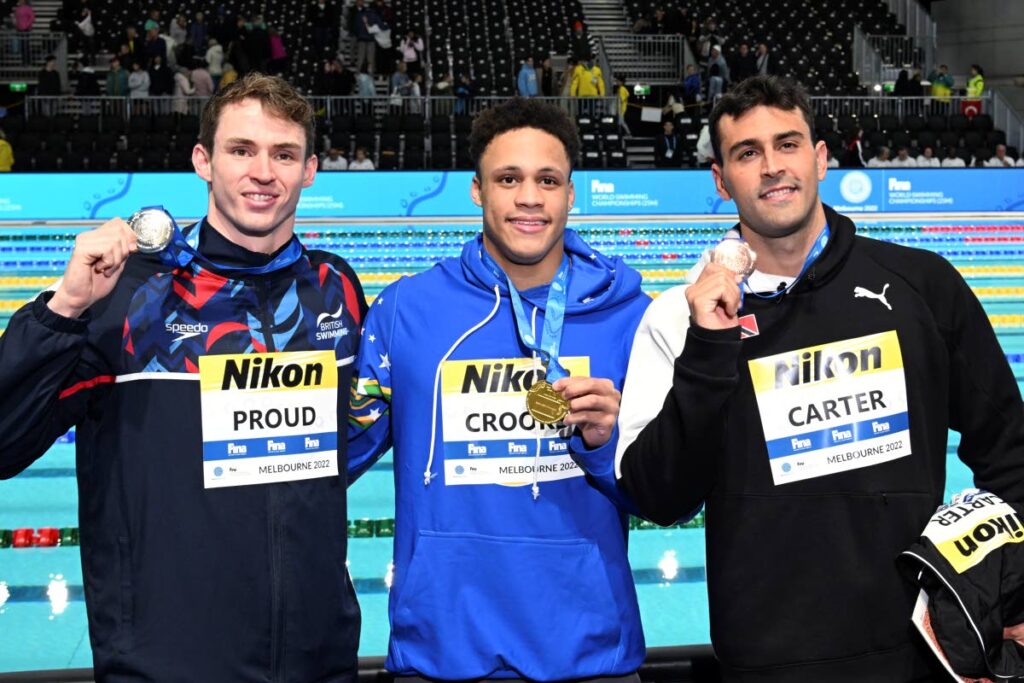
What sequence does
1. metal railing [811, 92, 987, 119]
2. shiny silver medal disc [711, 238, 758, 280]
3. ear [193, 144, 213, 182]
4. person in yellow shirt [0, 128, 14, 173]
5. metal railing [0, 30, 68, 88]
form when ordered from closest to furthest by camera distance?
1. shiny silver medal disc [711, 238, 758, 280]
2. ear [193, 144, 213, 182]
3. person in yellow shirt [0, 128, 14, 173]
4. metal railing [811, 92, 987, 119]
5. metal railing [0, 30, 68, 88]

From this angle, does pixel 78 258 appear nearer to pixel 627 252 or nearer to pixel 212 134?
pixel 212 134

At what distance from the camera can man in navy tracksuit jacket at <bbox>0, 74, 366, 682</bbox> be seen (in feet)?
6.59

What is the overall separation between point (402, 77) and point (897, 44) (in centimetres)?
1086

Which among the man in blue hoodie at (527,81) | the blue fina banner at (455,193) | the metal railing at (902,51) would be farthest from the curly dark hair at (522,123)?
the metal railing at (902,51)

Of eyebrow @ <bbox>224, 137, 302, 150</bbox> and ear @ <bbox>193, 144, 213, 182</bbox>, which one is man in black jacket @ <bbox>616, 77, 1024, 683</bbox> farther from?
ear @ <bbox>193, 144, 213, 182</bbox>

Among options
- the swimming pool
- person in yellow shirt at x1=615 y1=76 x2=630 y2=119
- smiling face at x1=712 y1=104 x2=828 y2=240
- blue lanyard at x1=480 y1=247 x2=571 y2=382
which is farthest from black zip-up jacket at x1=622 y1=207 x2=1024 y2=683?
person in yellow shirt at x1=615 y1=76 x2=630 y2=119

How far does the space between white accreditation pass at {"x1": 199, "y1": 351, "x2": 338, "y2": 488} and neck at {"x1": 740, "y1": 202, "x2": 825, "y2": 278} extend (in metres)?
0.91

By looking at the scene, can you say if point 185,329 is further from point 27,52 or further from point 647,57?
point 647,57

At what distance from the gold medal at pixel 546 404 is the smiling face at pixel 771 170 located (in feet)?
1.77

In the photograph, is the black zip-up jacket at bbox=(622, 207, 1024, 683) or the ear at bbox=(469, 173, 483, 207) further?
the ear at bbox=(469, 173, 483, 207)

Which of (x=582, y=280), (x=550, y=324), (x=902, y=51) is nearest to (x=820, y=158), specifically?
(x=582, y=280)

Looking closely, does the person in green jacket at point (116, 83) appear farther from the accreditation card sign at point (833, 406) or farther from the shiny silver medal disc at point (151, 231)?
the accreditation card sign at point (833, 406)

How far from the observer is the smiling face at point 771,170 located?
2129mm

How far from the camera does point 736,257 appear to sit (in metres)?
1.94
